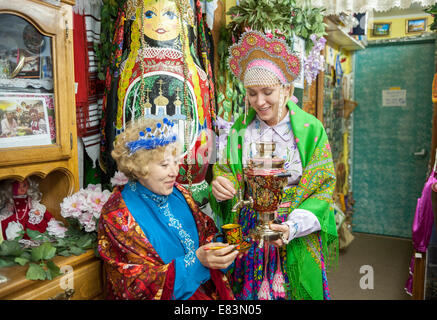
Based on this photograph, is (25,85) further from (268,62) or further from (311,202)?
(311,202)

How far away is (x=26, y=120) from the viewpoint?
1.32 m

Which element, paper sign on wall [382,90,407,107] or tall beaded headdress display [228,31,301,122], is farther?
paper sign on wall [382,90,407,107]

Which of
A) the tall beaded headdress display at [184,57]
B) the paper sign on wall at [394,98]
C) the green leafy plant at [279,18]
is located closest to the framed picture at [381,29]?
the paper sign on wall at [394,98]

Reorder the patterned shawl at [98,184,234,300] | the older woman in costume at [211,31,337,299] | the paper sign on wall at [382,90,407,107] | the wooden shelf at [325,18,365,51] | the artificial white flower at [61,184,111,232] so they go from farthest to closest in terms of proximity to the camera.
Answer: the paper sign on wall at [382,90,407,107] → the wooden shelf at [325,18,365,51] → the artificial white flower at [61,184,111,232] → the older woman in costume at [211,31,337,299] → the patterned shawl at [98,184,234,300]

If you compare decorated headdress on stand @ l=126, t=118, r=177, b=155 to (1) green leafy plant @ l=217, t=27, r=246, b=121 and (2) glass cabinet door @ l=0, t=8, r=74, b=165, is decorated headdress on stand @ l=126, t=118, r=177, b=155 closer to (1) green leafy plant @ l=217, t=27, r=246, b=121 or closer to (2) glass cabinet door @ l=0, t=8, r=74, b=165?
(2) glass cabinet door @ l=0, t=8, r=74, b=165

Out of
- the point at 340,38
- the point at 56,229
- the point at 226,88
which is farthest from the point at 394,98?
the point at 56,229

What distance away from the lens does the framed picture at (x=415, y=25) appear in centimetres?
415

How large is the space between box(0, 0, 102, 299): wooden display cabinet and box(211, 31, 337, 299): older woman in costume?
610 mm

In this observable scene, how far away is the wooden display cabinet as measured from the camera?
1247 millimetres

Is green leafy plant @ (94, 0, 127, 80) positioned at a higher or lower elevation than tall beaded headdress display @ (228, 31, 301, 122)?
higher

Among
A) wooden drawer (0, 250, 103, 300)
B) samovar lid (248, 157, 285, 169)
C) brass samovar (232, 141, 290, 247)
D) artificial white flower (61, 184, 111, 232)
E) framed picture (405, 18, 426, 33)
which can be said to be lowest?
wooden drawer (0, 250, 103, 300)

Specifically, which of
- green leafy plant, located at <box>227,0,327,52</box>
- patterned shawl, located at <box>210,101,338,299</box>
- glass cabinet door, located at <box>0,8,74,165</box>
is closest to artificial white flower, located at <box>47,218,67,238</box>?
glass cabinet door, located at <box>0,8,74,165</box>
